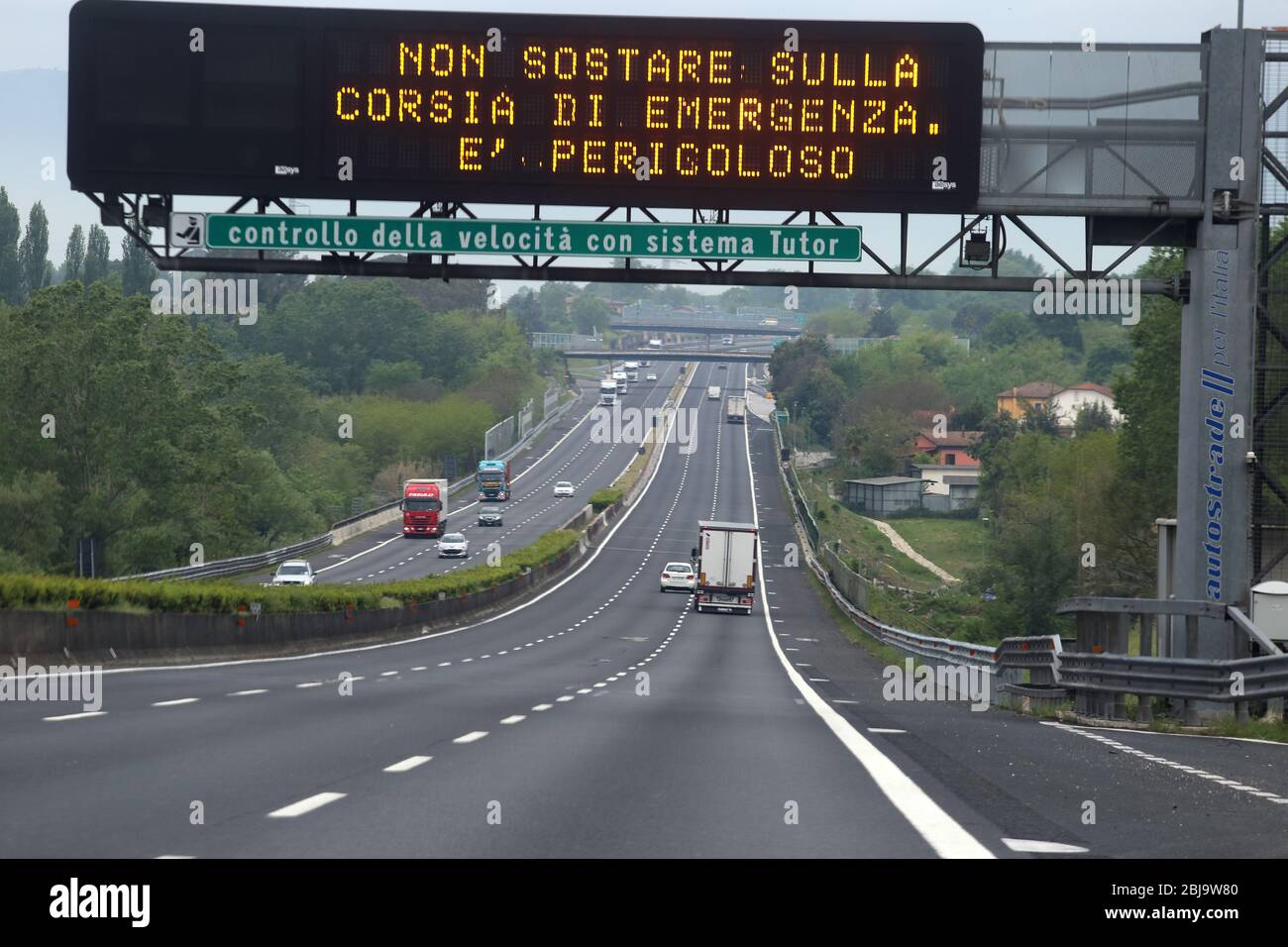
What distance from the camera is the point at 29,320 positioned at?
→ 87.9 meters

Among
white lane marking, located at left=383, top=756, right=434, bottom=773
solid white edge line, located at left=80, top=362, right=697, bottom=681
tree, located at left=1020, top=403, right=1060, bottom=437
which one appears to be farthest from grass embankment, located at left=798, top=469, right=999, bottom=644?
white lane marking, located at left=383, top=756, right=434, bottom=773

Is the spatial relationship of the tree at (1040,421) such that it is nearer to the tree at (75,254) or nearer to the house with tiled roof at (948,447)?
the house with tiled roof at (948,447)

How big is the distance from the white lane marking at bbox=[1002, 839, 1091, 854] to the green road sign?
17.4 meters

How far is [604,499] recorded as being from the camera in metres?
117

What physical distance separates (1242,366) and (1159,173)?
3090 millimetres

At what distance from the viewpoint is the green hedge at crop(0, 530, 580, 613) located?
23203mm

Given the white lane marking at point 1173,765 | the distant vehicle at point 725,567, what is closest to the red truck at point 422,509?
the distant vehicle at point 725,567

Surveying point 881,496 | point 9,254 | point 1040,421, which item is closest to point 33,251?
point 9,254

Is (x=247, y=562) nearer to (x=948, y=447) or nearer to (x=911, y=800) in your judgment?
(x=911, y=800)

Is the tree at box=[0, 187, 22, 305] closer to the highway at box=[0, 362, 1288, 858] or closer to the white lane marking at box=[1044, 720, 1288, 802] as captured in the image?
the highway at box=[0, 362, 1288, 858]

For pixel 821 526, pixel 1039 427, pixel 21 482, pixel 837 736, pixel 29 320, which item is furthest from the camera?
pixel 1039 427
